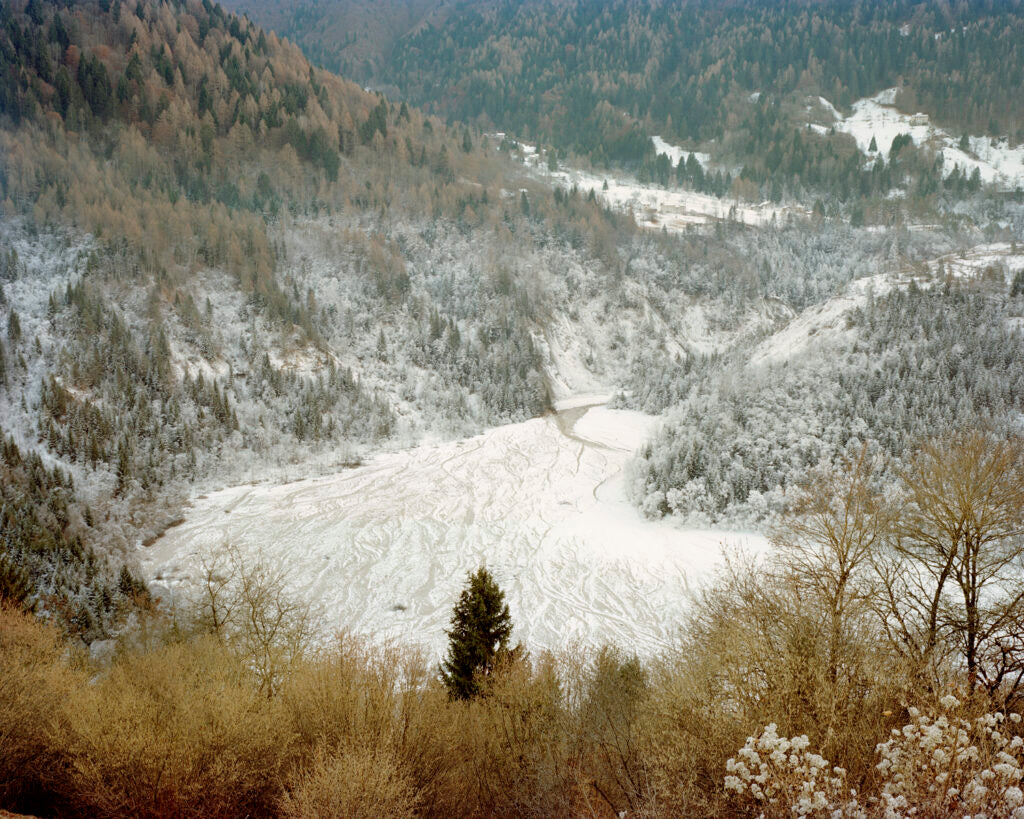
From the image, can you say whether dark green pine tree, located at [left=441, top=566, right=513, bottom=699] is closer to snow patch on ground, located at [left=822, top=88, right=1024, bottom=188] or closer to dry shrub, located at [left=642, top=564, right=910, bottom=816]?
dry shrub, located at [left=642, top=564, right=910, bottom=816]

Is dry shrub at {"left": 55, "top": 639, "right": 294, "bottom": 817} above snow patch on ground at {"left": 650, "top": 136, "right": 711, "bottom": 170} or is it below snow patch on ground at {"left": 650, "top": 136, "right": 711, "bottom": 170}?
below

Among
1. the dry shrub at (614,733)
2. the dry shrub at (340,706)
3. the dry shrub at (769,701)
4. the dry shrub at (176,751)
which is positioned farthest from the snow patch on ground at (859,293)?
the dry shrub at (176,751)

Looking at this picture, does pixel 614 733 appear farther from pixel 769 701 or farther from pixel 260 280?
pixel 260 280

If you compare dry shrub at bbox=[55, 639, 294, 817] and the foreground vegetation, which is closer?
the foreground vegetation

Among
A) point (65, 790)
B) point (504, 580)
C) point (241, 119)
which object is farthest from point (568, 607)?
point (241, 119)

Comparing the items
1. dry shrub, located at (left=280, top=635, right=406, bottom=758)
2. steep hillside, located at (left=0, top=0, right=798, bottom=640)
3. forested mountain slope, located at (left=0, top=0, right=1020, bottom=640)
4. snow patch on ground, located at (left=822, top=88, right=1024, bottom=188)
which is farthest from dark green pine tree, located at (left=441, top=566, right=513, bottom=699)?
snow patch on ground, located at (left=822, top=88, right=1024, bottom=188)

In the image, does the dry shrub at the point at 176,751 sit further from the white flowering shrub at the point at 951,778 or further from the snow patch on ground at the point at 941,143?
the snow patch on ground at the point at 941,143
